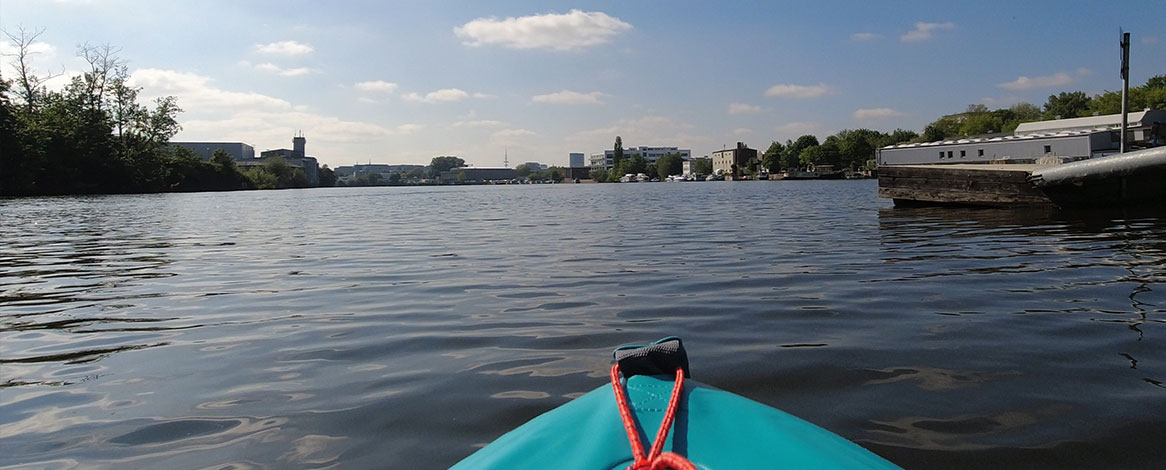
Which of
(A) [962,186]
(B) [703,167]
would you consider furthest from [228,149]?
(A) [962,186]

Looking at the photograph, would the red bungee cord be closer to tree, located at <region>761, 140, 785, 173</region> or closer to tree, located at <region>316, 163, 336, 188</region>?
tree, located at <region>761, 140, 785, 173</region>

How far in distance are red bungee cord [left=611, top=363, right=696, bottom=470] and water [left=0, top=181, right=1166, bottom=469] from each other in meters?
1.49

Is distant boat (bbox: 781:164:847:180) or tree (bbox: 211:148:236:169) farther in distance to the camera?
distant boat (bbox: 781:164:847:180)

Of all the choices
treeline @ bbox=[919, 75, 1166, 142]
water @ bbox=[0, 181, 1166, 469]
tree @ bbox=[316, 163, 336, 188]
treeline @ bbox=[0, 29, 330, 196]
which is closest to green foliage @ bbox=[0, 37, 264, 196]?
treeline @ bbox=[0, 29, 330, 196]

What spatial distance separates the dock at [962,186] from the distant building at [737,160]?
152 meters

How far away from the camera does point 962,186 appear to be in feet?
58.1

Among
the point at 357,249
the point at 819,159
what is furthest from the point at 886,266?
the point at 819,159

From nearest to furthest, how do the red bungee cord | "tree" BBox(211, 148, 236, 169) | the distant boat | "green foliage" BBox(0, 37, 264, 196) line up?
the red bungee cord, "green foliage" BBox(0, 37, 264, 196), "tree" BBox(211, 148, 236, 169), the distant boat

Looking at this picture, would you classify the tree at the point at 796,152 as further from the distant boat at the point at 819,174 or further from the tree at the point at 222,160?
the tree at the point at 222,160

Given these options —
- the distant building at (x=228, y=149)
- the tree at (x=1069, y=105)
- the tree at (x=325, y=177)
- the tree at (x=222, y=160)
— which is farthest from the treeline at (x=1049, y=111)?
the distant building at (x=228, y=149)

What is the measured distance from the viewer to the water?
3094 millimetres

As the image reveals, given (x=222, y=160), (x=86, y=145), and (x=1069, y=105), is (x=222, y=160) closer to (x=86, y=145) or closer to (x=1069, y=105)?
(x=86, y=145)

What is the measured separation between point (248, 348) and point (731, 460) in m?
4.46

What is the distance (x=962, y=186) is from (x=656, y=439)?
18.9 m
